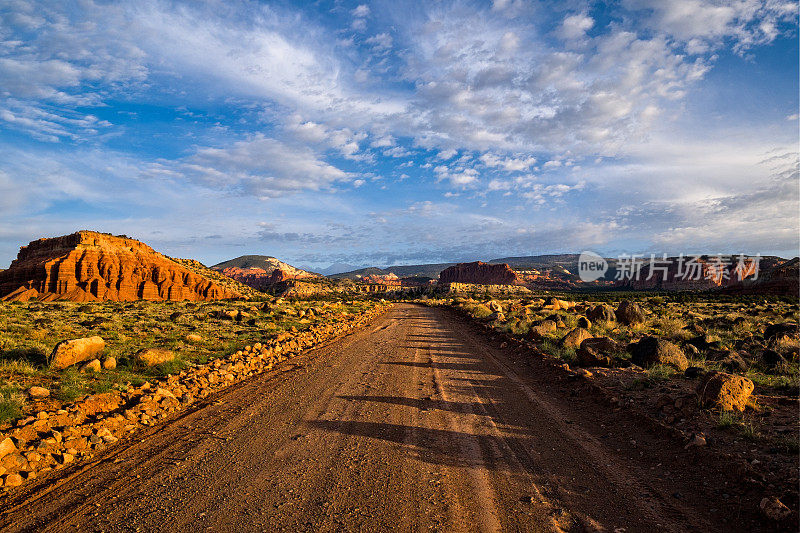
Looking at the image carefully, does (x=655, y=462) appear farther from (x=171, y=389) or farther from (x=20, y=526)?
(x=171, y=389)

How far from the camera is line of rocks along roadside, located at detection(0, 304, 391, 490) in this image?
5.41 meters

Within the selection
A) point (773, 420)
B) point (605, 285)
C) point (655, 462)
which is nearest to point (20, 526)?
point (655, 462)

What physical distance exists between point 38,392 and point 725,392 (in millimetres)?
13451

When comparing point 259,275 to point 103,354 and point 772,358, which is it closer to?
point 103,354

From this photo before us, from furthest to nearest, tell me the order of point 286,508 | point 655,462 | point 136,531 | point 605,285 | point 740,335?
point 605,285
point 740,335
point 655,462
point 286,508
point 136,531

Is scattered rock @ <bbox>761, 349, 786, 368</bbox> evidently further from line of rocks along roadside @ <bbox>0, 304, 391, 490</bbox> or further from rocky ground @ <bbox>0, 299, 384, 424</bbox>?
rocky ground @ <bbox>0, 299, 384, 424</bbox>

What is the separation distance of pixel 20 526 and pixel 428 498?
183 inches

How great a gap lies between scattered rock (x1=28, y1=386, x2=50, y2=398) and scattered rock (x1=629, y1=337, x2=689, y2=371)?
14.8 metres

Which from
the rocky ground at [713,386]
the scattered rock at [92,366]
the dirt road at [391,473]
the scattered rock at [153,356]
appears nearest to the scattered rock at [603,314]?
the rocky ground at [713,386]

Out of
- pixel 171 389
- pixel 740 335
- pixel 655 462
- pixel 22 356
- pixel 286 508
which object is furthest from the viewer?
pixel 740 335

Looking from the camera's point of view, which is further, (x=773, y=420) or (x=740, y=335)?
(x=740, y=335)

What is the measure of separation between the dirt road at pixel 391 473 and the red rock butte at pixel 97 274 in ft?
179

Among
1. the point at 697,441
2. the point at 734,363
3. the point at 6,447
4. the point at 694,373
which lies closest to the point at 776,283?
the point at 734,363

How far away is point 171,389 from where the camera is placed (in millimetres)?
8883
